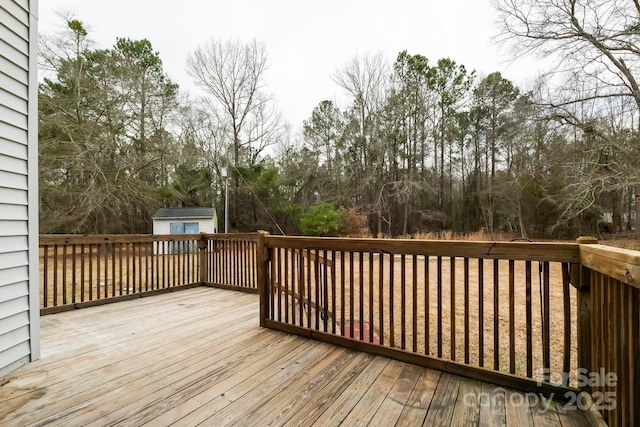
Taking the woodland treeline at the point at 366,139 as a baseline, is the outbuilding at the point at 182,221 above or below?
below

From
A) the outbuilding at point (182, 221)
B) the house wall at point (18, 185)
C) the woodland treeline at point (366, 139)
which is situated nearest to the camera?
the house wall at point (18, 185)

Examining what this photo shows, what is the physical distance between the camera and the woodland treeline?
764 cm

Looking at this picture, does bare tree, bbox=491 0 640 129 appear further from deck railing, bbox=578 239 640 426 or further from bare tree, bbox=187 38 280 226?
bare tree, bbox=187 38 280 226

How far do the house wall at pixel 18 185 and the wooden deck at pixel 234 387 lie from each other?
251 millimetres

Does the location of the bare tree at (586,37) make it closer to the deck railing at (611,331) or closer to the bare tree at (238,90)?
the deck railing at (611,331)

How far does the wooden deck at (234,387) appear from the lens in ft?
4.76

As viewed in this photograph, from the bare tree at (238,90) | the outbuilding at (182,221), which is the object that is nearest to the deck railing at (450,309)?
the outbuilding at (182,221)

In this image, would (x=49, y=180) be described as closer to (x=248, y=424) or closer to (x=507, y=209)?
(x=248, y=424)

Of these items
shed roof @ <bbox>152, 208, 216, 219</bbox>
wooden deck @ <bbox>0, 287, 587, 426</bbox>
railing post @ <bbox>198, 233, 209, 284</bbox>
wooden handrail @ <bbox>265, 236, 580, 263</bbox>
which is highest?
shed roof @ <bbox>152, 208, 216, 219</bbox>

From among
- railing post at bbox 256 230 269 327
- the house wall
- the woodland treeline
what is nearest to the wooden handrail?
railing post at bbox 256 230 269 327

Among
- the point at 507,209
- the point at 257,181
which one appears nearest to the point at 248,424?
the point at 257,181

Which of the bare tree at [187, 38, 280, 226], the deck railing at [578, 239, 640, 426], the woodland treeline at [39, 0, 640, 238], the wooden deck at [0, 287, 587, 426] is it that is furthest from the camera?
the bare tree at [187, 38, 280, 226]

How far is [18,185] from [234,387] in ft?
6.81

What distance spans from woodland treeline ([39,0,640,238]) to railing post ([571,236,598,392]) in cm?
726
